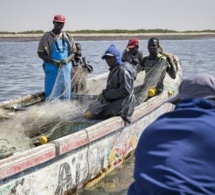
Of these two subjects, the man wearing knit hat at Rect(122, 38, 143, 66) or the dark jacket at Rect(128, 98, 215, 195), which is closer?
the dark jacket at Rect(128, 98, 215, 195)

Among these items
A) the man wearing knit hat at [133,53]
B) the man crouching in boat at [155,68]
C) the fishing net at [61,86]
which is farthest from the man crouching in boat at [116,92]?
the man wearing knit hat at [133,53]

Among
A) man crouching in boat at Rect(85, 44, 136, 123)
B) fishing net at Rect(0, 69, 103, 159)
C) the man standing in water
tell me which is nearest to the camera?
fishing net at Rect(0, 69, 103, 159)

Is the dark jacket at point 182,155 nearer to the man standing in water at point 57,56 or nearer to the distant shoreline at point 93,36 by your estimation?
the man standing in water at point 57,56

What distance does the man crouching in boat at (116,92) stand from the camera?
619 centimetres

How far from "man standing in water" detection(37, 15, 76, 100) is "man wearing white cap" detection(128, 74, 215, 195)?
5479 millimetres

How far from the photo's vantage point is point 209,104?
223 centimetres

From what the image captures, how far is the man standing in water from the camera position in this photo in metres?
7.64

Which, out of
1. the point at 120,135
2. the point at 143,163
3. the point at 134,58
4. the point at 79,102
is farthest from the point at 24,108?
the point at 143,163

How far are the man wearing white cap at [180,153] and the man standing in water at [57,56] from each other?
548 centimetres

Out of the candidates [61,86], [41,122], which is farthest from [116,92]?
[61,86]

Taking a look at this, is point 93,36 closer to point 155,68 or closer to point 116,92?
point 155,68

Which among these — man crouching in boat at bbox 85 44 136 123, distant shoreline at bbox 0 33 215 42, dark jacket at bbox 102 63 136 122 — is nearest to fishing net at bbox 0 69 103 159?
man crouching in boat at bbox 85 44 136 123

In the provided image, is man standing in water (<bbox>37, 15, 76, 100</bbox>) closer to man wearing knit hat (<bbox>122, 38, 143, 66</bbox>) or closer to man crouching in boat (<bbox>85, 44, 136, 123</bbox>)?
man crouching in boat (<bbox>85, 44, 136, 123</bbox>)

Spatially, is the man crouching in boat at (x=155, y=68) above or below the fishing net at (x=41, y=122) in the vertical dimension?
above
